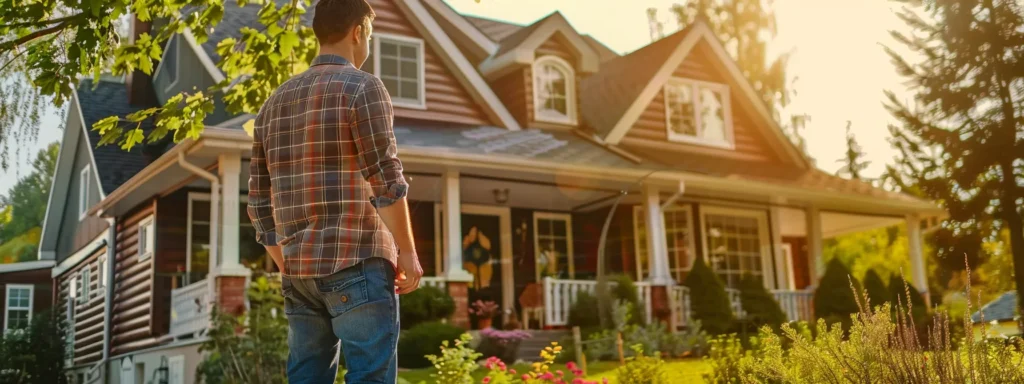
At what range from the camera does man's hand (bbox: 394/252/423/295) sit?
3035 mm

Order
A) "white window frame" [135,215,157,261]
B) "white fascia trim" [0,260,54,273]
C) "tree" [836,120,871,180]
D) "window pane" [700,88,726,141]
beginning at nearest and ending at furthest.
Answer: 1. "white window frame" [135,215,157,261]
2. "white fascia trim" [0,260,54,273]
3. "window pane" [700,88,726,141]
4. "tree" [836,120,871,180]

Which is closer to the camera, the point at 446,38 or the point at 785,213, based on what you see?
the point at 446,38

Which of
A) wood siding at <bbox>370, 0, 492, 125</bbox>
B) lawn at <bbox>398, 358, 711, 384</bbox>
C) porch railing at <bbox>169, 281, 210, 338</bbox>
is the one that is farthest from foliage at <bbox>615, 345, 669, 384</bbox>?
wood siding at <bbox>370, 0, 492, 125</bbox>

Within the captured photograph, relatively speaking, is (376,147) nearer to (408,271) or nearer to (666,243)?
(408,271)

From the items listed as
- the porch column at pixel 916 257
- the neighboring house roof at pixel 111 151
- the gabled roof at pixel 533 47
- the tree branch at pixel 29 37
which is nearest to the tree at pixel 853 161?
the porch column at pixel 916 257

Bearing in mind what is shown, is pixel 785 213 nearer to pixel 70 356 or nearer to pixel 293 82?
pixel 70 356

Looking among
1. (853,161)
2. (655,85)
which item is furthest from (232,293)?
(853,161)

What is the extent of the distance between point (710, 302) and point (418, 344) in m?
4.99

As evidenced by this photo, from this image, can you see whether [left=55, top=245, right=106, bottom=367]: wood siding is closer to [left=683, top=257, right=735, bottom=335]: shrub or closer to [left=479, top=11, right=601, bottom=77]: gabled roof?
[left=479, top=11, right=601, bottom=77]: gabled roof

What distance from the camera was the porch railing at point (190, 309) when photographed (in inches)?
461

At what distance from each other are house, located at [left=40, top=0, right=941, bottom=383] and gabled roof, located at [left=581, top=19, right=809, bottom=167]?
42 mm

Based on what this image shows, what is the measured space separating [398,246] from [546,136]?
1244cm

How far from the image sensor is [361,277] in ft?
9.71

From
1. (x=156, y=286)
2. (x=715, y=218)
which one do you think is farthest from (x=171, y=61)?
(x=715, y=218)
